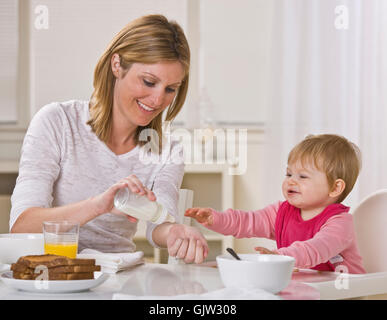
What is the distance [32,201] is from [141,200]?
0.29 metres

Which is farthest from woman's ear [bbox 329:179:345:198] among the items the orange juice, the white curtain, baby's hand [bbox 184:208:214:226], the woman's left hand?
the white curtain

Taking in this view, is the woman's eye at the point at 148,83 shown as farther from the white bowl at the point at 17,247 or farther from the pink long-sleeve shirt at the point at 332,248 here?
the white bowl at the point at 17,247

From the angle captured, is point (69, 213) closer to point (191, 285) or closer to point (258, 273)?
point (191, 285)

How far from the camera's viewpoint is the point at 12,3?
2715 millimetres

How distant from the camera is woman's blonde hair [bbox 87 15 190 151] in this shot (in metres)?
1.18

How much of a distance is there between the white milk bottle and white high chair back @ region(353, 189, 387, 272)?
0.45m

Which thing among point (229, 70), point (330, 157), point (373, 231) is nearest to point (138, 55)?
point (330, 157)

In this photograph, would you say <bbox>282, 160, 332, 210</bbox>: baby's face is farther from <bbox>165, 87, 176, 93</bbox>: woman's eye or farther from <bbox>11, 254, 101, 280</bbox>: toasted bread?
<bbox>11, 254, 101, 280</bbox>: toasted bread

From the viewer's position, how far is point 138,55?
1.19 meters

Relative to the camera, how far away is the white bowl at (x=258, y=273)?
2.10 ft

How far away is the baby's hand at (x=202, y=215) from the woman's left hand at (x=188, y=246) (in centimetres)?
17

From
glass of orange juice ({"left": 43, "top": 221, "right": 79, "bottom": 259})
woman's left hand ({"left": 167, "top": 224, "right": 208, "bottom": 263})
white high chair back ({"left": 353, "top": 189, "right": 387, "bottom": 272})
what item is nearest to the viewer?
glass of orange juice ({"left": 43, "top": 221, "right": 79, "bottom": 259})

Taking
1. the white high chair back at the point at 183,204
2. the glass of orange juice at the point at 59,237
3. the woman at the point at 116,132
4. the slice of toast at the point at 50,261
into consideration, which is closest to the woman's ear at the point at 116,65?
the woman at the point at 116,132

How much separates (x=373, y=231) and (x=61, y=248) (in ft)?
1.98
